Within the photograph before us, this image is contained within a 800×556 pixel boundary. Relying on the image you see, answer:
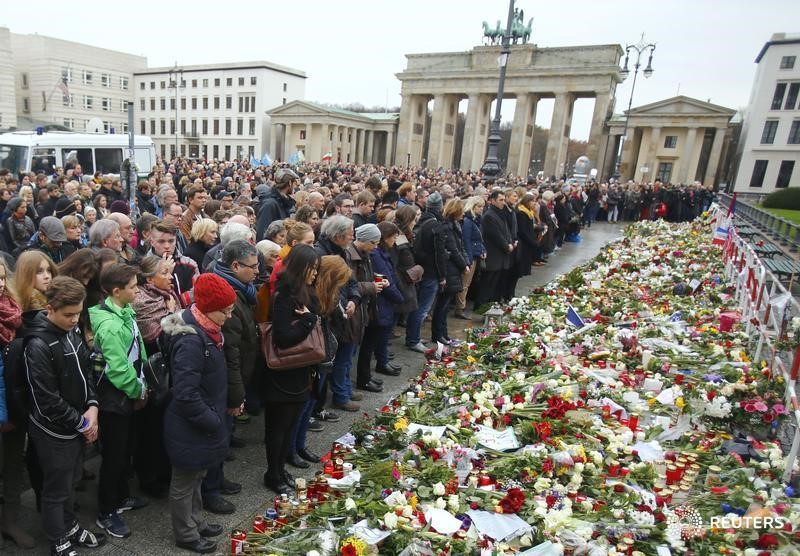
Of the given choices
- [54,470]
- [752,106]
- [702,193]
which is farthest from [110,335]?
[752,106]

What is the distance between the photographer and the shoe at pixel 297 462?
4477 mm

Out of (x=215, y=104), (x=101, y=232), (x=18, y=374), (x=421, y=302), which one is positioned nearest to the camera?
(x=18, y=374)

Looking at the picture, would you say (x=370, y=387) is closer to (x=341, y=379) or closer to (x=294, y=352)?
(x=341, y=379)

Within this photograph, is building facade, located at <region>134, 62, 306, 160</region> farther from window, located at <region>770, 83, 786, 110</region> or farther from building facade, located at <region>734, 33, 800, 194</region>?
window, located at <region>770, 83, 786, 110</region>

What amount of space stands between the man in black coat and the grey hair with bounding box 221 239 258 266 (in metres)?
5.57

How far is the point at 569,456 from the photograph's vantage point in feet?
12.8

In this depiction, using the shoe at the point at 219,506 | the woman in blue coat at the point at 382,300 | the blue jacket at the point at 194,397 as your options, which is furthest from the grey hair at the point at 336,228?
the shoe at the point at 219,506

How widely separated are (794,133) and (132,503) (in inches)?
2464

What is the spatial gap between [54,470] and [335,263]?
7.70 ft

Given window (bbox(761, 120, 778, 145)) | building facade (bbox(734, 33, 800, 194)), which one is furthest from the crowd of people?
window (bbox(761, 120, 778, 145))

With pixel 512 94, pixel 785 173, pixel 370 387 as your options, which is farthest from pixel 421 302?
pixel 785 173

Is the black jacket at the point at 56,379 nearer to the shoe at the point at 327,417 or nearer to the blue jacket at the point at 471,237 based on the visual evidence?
the shoe at the point at 327,417

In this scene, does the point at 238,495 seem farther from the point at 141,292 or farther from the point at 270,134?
the point at 270,134

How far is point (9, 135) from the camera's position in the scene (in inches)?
647
